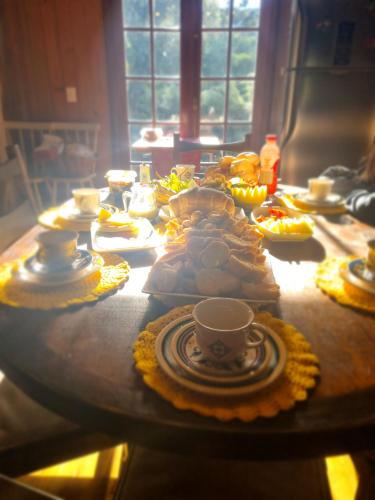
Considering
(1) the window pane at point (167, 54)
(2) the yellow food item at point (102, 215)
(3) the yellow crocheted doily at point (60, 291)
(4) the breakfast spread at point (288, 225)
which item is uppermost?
(1) the window pane at point (167, 54)

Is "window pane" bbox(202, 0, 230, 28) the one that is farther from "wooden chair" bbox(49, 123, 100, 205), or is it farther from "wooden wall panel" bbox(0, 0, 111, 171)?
"wooden chair" bbox(49, 123, 100, 205)

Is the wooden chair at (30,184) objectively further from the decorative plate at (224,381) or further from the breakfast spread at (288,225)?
the decorative plate at (224,381)

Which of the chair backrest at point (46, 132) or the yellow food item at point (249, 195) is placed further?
the chair backrest at point (46, 132)

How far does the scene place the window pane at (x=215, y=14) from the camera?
3.08 meters

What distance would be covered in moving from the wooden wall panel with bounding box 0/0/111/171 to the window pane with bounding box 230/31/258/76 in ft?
3.66

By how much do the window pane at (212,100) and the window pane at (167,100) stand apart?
0.23 meters

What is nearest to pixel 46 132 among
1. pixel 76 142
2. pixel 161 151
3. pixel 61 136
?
pixel 61 136

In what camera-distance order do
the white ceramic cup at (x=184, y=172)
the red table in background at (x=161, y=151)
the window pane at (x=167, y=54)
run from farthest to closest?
the window pane at (x=167, y=54) → the red table in background at (x=161, y=151) → the white ceramic cup at (x=184, y=172)

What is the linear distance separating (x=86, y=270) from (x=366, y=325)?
1.97 feet

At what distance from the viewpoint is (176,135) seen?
6.30ft

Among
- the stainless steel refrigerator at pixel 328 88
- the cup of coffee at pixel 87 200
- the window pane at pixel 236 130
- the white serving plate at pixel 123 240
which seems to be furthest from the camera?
the window pane at pixel 236 130

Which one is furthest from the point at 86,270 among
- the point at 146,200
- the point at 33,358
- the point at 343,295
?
the point at 343,295

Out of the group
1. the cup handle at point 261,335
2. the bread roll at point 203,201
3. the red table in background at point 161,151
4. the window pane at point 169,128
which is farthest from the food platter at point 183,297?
the window pane at point 169,128

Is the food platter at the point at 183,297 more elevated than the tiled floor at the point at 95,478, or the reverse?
the food platter at the point at 183,297
